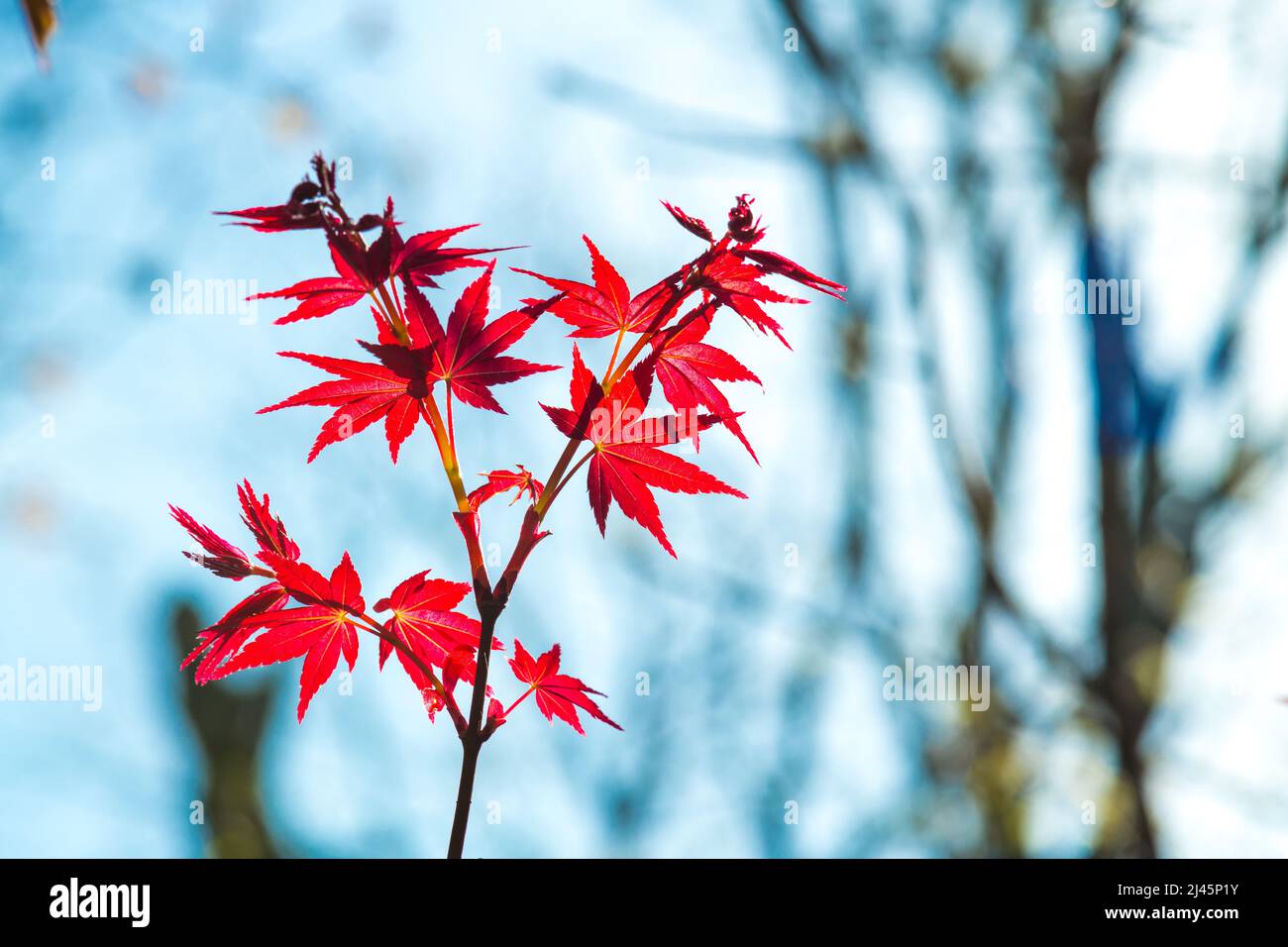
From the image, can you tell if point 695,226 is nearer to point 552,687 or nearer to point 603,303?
point 603,303

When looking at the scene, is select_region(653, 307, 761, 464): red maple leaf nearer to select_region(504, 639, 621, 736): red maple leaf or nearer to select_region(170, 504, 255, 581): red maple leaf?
select_region(504, 639, 621, 736): red maple leaf

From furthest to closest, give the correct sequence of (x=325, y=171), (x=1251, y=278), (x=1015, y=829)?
(x=1015, y=829) → (x=1251, y=278) → (x=325, y=171)

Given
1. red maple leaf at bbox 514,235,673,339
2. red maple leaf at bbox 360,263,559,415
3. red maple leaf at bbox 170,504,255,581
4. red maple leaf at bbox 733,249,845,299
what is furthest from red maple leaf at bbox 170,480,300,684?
red maple leaf at bbox 733,249,845,299

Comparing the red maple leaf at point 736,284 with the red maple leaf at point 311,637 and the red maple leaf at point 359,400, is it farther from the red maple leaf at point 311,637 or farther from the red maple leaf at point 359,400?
the red maple leaf at point 311,637

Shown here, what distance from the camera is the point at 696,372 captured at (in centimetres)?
77

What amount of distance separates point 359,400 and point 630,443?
0.78 ft

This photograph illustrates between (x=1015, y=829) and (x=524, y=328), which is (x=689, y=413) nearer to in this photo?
(x=524, y=328)

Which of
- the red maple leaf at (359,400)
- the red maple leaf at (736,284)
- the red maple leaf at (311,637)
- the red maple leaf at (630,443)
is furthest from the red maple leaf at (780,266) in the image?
the red maple leaf at (311,637)

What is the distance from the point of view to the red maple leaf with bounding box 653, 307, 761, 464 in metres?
0.75

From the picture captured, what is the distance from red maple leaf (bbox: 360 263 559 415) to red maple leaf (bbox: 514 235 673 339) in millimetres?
46

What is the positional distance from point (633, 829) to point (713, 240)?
5.22m

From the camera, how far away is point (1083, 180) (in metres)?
4.02

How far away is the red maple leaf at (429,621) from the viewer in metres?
0.69
